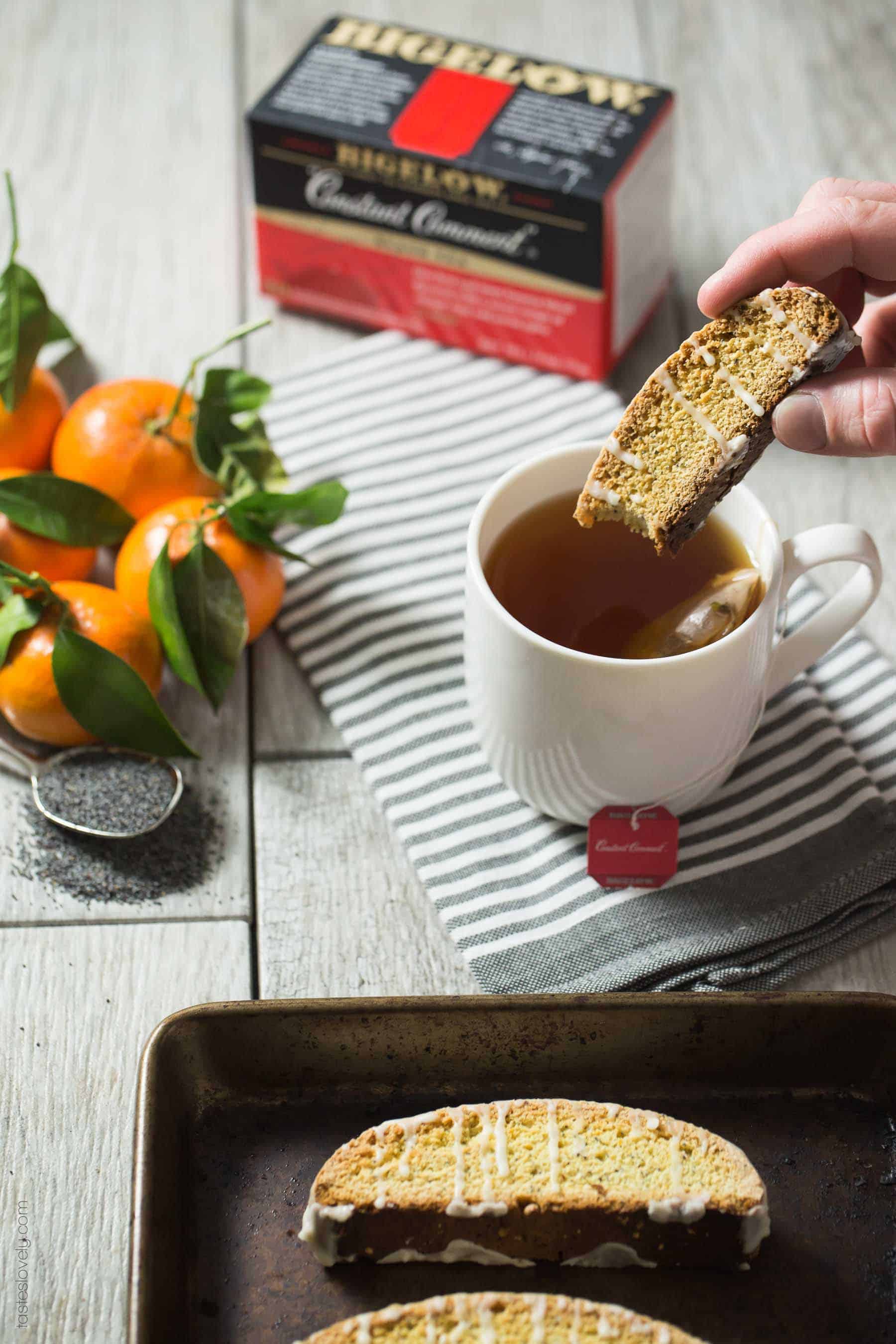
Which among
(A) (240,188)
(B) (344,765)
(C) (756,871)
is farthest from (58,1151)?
(A) (240,188)

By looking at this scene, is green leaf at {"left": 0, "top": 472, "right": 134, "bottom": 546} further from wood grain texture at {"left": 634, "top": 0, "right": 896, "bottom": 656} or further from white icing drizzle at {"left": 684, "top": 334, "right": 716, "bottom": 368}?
wood grain texture at {"left": 634, "top": 0, "right": 896, "bottom": 656}

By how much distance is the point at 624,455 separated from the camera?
942mm

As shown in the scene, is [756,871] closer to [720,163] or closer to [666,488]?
[666,488]

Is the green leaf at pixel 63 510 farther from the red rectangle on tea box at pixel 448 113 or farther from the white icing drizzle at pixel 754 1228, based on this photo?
the white icing drizzle at pixel 754 1228

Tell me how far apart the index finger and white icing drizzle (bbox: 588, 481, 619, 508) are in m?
0.15

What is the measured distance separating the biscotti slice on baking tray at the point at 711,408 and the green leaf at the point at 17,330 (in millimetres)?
Result: 588

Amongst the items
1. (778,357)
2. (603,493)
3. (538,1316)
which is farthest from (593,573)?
(538,1316)

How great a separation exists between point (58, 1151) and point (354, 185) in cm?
101

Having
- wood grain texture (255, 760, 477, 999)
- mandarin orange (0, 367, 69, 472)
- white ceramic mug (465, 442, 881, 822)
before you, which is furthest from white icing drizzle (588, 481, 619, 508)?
mandarin orange (0, 367, 69, 472)

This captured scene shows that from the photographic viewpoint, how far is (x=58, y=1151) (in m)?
0.96

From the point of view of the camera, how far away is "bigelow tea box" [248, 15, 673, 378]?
1375mm

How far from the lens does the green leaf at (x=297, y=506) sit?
116cm

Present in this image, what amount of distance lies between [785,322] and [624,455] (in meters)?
0.14

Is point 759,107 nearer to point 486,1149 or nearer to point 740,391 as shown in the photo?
point 740,391
